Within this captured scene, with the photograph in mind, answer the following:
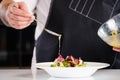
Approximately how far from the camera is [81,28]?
4.85 ft

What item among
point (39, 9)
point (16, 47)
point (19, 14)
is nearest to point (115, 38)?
point (19, 14)

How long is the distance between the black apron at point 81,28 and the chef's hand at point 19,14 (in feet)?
1.01

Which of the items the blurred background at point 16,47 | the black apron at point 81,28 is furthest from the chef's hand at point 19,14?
the blurred background at point 16,47

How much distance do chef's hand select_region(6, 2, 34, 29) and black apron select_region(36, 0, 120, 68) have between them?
307 millimetres

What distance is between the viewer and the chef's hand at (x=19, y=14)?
3.94ft

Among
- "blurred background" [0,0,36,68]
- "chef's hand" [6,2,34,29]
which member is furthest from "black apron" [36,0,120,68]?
"blurred background" [0,0,36,68]

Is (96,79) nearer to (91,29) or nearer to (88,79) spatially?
(88,79)

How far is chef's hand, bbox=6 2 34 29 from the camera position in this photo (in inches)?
47.3

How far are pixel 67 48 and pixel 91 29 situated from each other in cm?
14

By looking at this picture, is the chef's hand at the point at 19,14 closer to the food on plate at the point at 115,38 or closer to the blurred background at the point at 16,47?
A: the food on plate at the point at 115,38

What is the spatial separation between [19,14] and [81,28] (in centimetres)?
37

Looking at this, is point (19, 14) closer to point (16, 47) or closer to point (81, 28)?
point (81, 28)

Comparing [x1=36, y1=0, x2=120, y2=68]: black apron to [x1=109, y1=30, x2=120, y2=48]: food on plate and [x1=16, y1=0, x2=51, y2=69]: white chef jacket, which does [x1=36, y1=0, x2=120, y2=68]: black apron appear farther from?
[x1=109, y1=30, x2=120, y2=48]: food on plate

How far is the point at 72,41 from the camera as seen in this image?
58.5 inches
